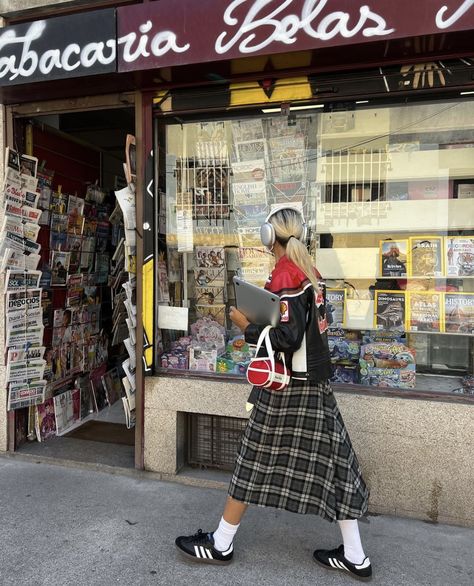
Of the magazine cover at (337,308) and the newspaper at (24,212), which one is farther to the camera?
the newspaper at (24,212)

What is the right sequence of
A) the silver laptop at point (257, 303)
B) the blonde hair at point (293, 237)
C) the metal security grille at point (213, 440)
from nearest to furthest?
the silver laptop at point (257, 303), the blonde hair at point (293, 237), the metal security grille at point (213, 440)

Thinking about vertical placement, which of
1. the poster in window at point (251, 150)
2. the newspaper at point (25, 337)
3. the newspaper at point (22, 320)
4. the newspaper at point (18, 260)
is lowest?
the newspaper at point (25, 337)

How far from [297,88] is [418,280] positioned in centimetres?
159


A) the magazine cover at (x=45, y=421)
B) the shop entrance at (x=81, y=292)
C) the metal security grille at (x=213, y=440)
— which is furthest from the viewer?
the magazine cover at (x=45, y=421)

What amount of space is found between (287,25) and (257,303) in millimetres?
1643

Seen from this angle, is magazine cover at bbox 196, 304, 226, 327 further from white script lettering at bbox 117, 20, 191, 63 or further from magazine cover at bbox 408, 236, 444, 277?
white script lettering at bbox 117, 20, 191, 63

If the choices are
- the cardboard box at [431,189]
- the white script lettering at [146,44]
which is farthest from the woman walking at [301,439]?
the cardboard box at [431,189]

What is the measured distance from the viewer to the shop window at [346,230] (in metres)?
3.34

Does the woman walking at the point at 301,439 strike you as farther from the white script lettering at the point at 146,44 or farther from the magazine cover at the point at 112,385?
the magazine cover at the point at 112,385

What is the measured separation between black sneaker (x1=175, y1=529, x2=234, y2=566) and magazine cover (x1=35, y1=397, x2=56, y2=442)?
2.14m

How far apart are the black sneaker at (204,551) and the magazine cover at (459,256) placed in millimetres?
2306

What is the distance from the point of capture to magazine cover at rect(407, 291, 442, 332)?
3.39 meters

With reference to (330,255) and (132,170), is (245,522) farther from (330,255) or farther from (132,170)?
(132,170)

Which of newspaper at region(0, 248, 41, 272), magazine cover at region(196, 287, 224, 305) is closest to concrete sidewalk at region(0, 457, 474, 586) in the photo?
magazine cover at region(196, 287, 224, 305)
